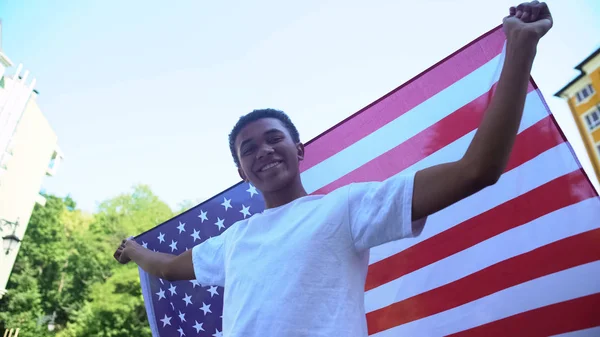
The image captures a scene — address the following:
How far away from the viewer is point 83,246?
25641 mm

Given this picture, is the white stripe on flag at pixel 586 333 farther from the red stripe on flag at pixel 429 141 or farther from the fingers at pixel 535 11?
the fingers at pixel 535 11

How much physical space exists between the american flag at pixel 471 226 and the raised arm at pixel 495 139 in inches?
55.3

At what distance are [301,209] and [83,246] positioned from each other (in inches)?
1122

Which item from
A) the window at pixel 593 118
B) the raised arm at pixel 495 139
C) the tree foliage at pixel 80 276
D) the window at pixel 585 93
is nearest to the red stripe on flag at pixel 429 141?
the raised arm at pixel 495 139

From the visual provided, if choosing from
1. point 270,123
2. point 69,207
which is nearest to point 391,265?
point 270,123

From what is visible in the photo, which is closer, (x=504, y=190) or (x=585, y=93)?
(x=504, y=190)

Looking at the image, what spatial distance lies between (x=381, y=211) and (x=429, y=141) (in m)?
1.58

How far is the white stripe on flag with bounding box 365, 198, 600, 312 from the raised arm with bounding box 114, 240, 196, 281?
1.22 meters

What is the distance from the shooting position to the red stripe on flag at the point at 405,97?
2.63 metres

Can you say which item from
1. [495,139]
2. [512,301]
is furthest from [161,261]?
[512,301]

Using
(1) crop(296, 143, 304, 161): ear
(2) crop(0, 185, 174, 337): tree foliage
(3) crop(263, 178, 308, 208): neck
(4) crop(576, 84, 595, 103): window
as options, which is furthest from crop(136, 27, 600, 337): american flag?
(4) crop(576, 84, 595, 103): window

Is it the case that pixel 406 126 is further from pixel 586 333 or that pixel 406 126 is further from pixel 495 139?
pixel 495 139

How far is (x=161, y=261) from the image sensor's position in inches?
92.0

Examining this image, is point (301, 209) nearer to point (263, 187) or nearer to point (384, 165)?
point (263, 187)
